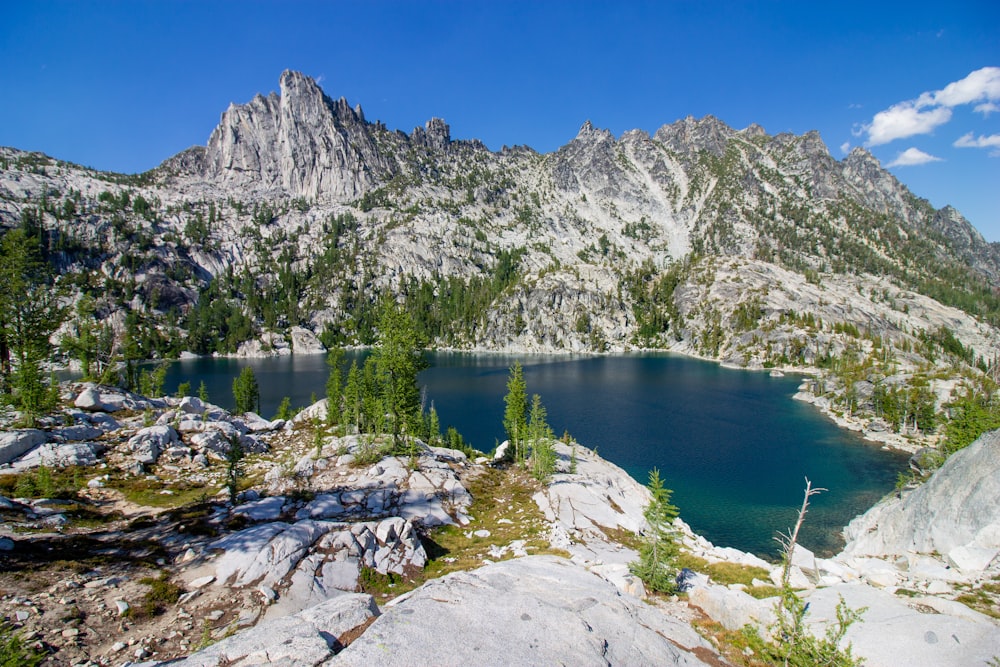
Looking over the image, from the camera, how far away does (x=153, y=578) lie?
15.7m

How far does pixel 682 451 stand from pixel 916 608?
60.2m

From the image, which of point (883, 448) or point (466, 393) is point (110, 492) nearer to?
point (466, 393)

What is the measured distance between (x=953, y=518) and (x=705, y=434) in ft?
184

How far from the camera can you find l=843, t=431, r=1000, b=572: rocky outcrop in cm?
2659

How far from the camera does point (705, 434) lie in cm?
8575

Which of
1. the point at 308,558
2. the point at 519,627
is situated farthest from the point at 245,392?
the point at 519,627

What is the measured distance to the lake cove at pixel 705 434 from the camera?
173ft

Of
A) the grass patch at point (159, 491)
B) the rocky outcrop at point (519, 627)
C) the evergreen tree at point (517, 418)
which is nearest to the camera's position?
the rocky outcrop at point (519, 627)

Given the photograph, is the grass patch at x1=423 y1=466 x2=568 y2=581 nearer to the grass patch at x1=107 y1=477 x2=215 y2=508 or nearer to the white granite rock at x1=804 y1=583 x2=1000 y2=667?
the white granite rock at x1=804 y1=583 x2=1000 y2=667

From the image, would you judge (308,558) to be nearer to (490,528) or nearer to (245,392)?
(490,528)

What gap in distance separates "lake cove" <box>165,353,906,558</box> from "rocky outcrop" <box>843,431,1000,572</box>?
855 cm

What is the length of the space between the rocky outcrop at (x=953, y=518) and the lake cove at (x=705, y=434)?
337 inches

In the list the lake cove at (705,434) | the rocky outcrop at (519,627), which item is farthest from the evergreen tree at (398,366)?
the lake cove at (705,434)

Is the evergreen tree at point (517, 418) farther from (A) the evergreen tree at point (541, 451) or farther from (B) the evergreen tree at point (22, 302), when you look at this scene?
(B) the evergreen tree at point (22, 302)
